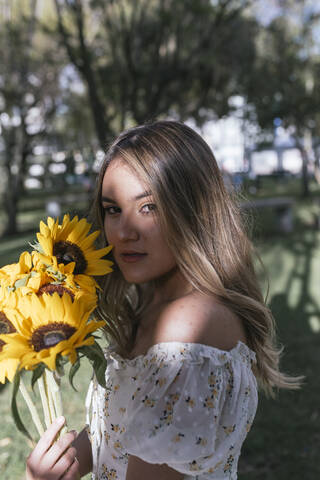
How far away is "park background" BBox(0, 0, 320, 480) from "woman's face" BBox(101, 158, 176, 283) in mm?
378

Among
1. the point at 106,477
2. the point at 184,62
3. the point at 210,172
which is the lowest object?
the point at 106,477

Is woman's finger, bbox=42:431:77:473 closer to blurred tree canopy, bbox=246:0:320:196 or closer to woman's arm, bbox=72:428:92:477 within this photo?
woman's arm, bbox=72:428:92:477

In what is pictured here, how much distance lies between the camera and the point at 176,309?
1.40 metres

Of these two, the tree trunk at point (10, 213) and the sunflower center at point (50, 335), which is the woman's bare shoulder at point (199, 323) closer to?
the sunflower center at point (50, 335)

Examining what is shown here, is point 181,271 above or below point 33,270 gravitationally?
below

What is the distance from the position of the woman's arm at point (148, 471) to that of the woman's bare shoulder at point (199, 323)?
0.33 metres

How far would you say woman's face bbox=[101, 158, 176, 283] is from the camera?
4.66 feet

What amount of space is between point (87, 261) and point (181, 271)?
35 cm

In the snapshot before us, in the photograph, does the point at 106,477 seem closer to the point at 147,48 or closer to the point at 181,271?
the point at 181,271

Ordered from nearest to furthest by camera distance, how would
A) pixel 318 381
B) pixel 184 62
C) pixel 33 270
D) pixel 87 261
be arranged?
pixel 33 270, pixel 87 261, pixel 318 381, pixel 184 62

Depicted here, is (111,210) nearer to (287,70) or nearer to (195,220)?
(195,220)

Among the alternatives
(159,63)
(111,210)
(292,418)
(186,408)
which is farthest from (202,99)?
(186,408)

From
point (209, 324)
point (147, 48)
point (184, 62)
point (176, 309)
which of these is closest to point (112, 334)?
point (176, 309)

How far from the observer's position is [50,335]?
0.98 metres
